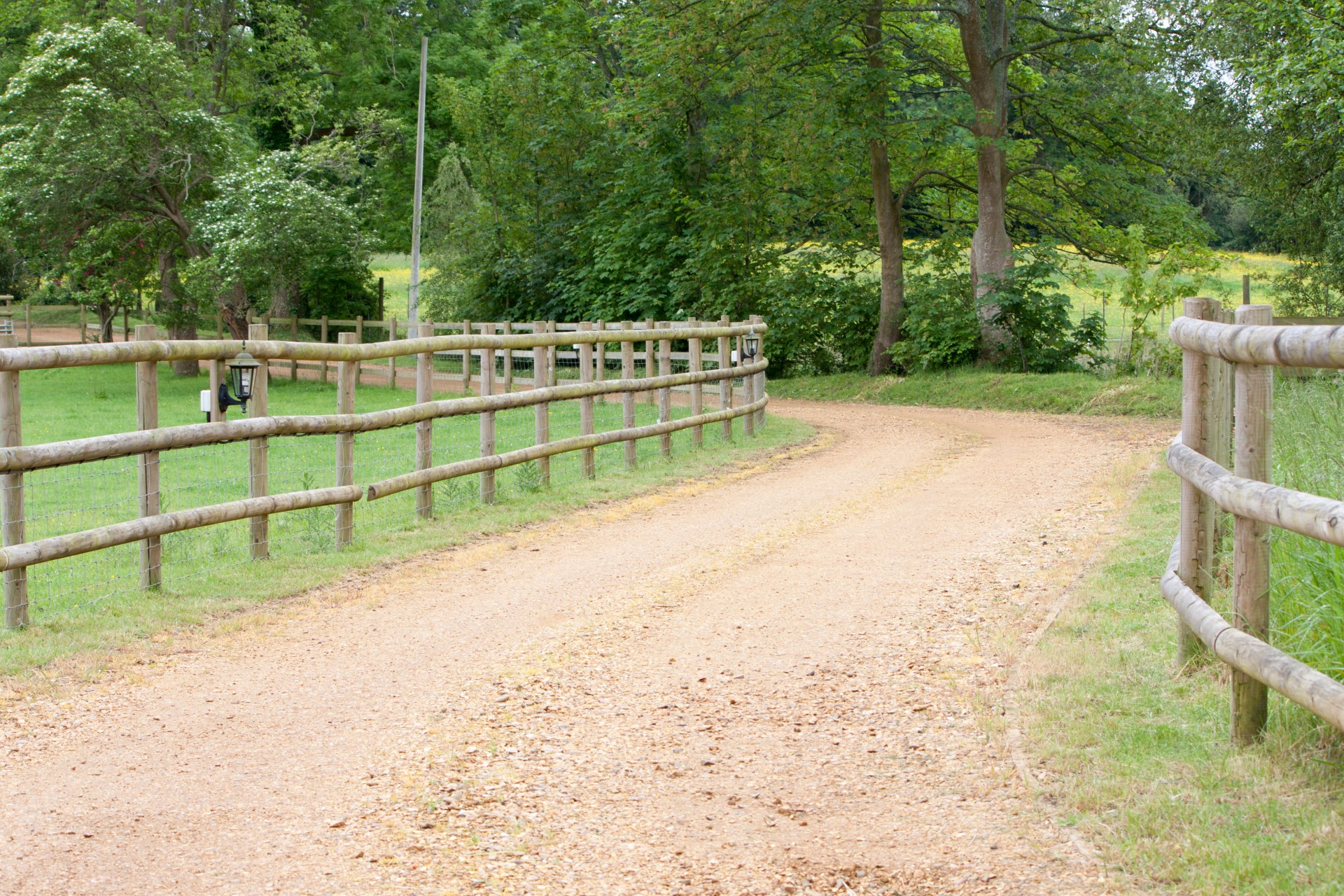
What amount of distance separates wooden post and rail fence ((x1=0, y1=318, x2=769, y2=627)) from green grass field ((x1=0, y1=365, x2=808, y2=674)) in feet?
0.75

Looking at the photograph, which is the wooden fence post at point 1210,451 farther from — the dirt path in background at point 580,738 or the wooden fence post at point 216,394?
the wooden fence post at point 216,394

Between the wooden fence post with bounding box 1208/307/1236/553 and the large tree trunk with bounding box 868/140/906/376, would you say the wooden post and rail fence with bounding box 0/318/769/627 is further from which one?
the large tree trunk with bounding box 868/140/906/376

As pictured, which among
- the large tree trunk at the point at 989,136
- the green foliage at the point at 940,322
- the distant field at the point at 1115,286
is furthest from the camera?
the distant field at the point at 1115,286

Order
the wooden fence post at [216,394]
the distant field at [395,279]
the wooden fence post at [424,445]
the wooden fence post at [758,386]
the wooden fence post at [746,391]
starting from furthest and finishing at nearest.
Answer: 1. the distant field at [395,279]
2. the wooden fence post at [758,386]
3. the wooden fence post at [746,391]
4. the wooden fence post at [424,445]
5. the wooden fence post at [216,394]

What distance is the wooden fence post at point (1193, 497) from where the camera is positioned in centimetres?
538

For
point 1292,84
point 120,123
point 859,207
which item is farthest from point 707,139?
point 1292,84

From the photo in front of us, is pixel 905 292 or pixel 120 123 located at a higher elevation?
pixel 120 123

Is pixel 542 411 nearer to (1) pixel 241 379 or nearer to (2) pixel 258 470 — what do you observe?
(2) pixel 258 470

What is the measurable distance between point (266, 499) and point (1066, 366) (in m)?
18.6

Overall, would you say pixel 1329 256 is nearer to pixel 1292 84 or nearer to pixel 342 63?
pixel 1292 84

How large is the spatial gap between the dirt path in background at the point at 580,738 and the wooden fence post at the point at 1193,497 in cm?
89

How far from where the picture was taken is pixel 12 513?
21.4 feet

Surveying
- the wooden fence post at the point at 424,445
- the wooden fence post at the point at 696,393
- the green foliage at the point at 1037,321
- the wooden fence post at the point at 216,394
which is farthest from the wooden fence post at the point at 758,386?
the wooden fence post at the point at 216,394

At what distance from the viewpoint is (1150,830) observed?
13.1ft
